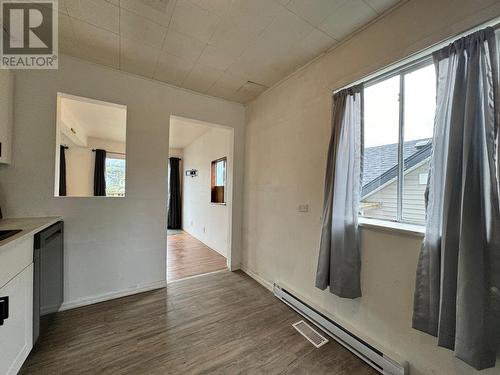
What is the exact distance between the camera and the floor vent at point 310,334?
5.76 feet

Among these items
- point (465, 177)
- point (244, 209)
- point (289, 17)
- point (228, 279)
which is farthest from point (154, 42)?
point (228, 279)

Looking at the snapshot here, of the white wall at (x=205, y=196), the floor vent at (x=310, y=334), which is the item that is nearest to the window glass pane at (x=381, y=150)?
the floor vent at (x=310, y=334)

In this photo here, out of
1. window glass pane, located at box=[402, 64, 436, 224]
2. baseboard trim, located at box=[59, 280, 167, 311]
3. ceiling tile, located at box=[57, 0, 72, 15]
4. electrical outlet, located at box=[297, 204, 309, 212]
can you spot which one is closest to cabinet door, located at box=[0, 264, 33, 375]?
baseboard trim, located at box=[59, 280, 167, 311]

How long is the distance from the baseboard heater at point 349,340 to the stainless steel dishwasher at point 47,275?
217 cm

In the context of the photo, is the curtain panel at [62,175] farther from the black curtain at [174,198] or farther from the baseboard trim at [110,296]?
the baseboard trim at [110,296]

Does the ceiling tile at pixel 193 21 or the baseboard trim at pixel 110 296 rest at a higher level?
the ceiling tile at pixel 193 21

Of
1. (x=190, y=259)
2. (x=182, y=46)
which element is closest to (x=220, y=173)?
(x=190, y=259)

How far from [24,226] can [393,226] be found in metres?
2.83

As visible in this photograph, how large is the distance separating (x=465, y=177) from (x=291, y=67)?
1.89 meters

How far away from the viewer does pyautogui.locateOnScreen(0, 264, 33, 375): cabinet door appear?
1173mm

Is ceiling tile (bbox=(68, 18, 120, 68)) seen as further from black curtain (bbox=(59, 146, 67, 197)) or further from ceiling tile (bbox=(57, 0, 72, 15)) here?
black curtain (bbox=(59, 146, 67, 197))

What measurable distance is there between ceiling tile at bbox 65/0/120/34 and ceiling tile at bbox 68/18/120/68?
7cm

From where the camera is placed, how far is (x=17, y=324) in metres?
1.29

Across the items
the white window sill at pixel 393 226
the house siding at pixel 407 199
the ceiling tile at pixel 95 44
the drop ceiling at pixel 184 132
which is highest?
the ceiling tile at pixel 95 44
